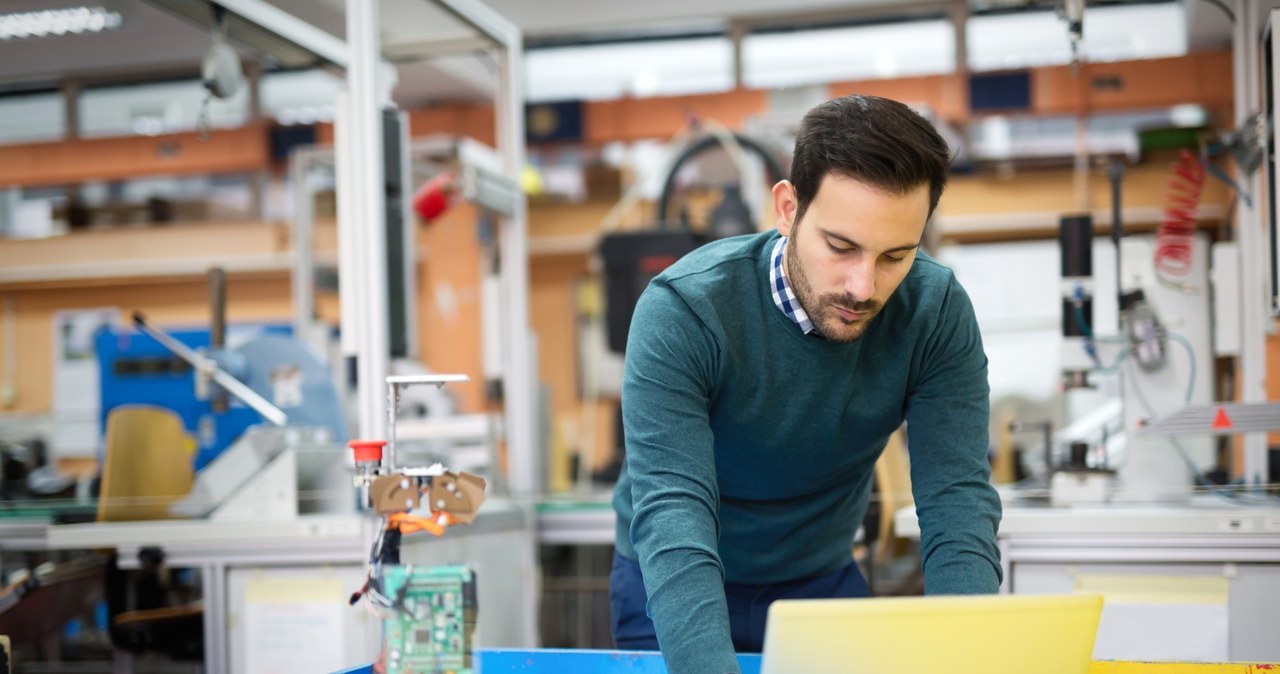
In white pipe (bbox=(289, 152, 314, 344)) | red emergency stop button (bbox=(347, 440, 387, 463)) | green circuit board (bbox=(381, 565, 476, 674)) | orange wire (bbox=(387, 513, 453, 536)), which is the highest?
white pipe (bbox=(289, 152, 314, 344))

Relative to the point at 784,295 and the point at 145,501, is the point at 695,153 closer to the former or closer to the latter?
the point at 145,501

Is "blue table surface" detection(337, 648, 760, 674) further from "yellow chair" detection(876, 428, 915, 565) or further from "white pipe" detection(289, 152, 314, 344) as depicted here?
"white pipe" detection(289, 152, 314, 344)

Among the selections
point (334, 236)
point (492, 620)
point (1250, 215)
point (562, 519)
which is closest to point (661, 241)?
point (562, 519)

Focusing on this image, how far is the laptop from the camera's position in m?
0.96

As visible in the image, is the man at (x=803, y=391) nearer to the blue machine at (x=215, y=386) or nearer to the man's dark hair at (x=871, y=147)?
the man's dark hair at (x=871, y=147)

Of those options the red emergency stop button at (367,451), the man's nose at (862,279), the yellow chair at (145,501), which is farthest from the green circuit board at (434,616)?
the yellow chair at (145,501)

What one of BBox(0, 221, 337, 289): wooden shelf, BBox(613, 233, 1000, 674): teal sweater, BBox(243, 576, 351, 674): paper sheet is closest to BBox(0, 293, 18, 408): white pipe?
BBox(0, 221, 337, 289): wooden shelf

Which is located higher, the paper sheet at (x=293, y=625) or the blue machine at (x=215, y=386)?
the blue machine at (x=215, y=386)

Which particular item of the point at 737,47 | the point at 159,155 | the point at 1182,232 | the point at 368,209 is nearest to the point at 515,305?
the point at 368,209

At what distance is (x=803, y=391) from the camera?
155 centimetres

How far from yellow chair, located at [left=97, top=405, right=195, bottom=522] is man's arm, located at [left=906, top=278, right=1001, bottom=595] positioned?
2.16 meters

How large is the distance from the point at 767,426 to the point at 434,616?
0.61m

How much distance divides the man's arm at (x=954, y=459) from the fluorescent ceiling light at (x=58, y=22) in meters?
2.35

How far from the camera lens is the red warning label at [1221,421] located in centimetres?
253
